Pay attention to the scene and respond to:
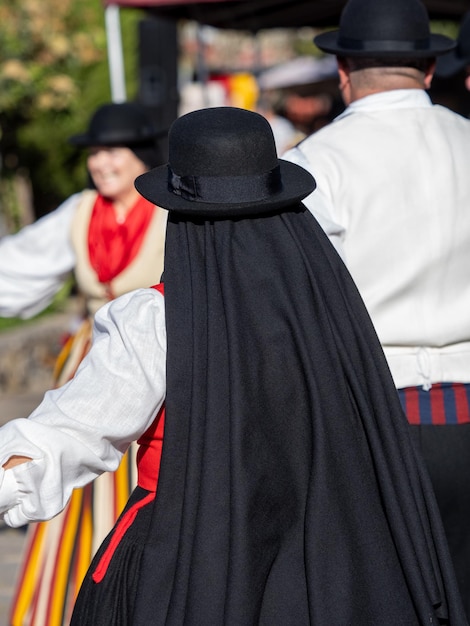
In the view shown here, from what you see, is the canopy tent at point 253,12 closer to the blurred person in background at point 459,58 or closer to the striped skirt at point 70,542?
the blurred person in background at point 459,58

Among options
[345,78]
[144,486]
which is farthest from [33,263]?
[144,486]

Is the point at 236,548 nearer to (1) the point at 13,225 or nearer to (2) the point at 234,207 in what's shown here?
(2) the point at 234,207

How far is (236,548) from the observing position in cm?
193

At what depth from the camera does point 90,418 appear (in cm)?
195

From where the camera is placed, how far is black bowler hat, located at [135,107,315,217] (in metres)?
2.05

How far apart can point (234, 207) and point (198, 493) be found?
18.7 inches

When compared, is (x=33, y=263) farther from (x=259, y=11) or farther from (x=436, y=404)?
(x=259, y=11)

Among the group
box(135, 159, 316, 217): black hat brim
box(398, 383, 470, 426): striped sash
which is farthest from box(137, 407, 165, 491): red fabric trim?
box(398, 383, 470, 426): striped sash

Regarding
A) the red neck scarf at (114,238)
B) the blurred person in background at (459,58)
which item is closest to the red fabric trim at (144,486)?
the red neck scarf at (114,238)

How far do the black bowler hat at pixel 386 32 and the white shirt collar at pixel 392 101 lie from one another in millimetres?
87

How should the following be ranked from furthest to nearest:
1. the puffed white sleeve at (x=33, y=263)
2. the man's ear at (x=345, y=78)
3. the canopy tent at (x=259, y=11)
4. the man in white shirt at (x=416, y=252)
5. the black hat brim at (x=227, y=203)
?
1. the canopy tent at (x=259, y=11)
2. the puffed white sleeve at (x=33, y=263)
3. the man's ear at (x=345, y=78)
4. the man in white shirt at (x=416, y=252)
5. the black hat brim at (x=227, y=203)

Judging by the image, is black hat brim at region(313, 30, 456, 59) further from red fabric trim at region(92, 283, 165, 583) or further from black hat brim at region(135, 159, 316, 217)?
red fabric trim at region(92, 283, 165, 583)

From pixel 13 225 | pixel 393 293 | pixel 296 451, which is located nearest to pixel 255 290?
pixel 296 451

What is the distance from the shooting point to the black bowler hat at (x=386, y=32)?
9.49ft
